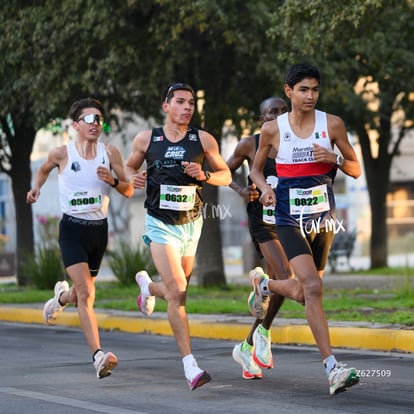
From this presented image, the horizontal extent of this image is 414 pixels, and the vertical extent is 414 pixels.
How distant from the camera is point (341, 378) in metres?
7.25

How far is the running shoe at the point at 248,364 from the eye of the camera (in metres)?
8.64

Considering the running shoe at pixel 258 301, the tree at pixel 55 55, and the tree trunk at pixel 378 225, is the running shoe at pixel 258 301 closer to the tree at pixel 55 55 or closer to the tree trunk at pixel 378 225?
the tree at pixel 55 55

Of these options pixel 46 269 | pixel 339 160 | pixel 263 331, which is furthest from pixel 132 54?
pixel 339 160

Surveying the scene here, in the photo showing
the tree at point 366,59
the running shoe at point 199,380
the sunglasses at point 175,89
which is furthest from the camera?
the tree at point 366,59

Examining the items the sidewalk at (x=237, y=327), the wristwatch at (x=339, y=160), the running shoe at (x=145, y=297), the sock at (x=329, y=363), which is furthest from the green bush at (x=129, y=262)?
the sock at (x=329, y=363)

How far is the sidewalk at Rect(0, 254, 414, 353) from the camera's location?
10.9 metres

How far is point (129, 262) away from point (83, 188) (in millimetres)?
12280

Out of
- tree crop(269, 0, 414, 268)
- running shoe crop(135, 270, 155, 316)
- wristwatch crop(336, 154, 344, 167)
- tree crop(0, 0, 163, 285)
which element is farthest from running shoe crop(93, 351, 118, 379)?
tree crop(0, 0, 163, 285)

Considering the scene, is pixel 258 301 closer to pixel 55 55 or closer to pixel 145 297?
pixel 145 297

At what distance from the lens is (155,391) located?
26.3 feet

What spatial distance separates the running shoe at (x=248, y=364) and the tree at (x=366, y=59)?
18.6 ft

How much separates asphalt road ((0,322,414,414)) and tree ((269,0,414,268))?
14.8 feet

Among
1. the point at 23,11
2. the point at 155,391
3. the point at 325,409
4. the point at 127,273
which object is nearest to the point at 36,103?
the point at 23,11

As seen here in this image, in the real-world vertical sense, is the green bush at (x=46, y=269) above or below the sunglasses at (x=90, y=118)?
below
